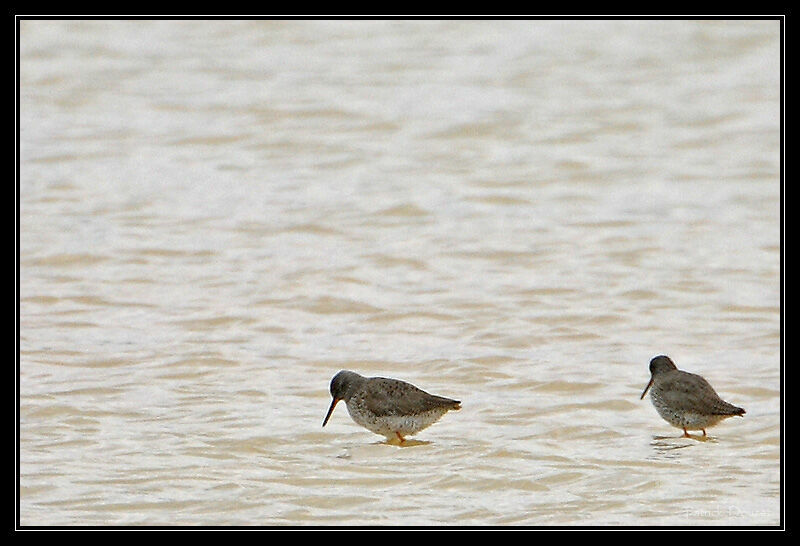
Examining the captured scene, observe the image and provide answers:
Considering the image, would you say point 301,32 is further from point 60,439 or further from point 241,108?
point 60,439

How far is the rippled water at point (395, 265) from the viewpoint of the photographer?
6727mm

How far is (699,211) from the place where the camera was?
1194 cm

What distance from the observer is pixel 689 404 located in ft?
24.0

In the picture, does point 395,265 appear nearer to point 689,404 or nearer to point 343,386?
point 343,386

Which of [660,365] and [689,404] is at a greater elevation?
[660,365]

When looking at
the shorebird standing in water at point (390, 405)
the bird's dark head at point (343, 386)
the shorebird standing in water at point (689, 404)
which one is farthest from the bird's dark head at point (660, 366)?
the bird's dark head at point (343, 386)

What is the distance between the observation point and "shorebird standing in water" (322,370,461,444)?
7.26m

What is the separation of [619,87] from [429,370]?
8124 millimetres

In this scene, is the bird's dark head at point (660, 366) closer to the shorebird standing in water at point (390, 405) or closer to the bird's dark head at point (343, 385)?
the shorebird standing in water at point (390, 405)

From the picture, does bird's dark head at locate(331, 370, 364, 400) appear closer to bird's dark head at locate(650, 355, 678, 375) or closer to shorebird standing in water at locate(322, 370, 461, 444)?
shorebird standing in water at locate(322, 370, 461, 444)

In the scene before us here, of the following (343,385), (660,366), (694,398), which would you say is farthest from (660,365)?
(343,385)

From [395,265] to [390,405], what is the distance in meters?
3.54

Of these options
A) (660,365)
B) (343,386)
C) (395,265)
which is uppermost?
(395,265)

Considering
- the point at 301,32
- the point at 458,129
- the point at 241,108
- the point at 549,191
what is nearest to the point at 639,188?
the point at 549,191
